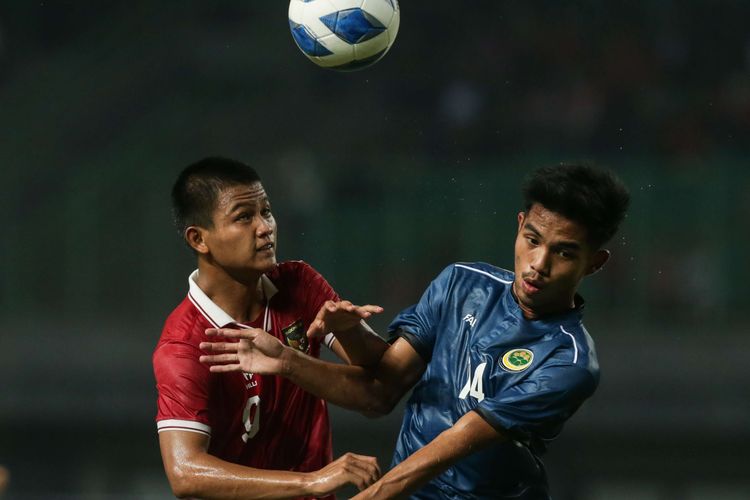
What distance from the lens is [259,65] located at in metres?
10.8

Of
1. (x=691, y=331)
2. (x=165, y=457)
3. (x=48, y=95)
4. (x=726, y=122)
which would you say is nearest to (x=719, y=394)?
(x=691, y=331)

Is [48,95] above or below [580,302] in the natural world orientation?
above

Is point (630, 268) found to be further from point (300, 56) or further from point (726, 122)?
point (300, 56)

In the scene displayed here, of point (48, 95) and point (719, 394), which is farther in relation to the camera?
point (48, 95)

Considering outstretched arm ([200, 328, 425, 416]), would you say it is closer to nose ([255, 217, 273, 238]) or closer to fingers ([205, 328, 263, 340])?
fingers ([205, 328, 263, 340])

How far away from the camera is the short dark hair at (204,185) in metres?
3.68

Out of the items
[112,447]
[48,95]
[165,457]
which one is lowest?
[112,447]

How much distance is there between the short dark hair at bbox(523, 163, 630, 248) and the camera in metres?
3.41

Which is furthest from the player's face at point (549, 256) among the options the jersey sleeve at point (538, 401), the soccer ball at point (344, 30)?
the soccer ball at point (344, 30)

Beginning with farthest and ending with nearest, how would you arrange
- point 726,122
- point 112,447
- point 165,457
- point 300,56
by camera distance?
1. point 300,56
2. point 726,122
3. point 112,447
4. point 165,457

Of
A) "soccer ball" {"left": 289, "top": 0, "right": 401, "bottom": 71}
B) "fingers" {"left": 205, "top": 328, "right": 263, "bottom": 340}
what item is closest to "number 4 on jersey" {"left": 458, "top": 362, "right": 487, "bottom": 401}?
"fingers" {"left": 205, "top": 328, "right": 263, "bottom": 340}

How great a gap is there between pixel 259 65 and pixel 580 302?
24.8 feet

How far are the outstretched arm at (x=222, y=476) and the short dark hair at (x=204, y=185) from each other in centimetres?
69

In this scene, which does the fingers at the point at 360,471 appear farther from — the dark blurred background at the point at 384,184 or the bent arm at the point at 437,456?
the dark blurred background at the point at 384,184
